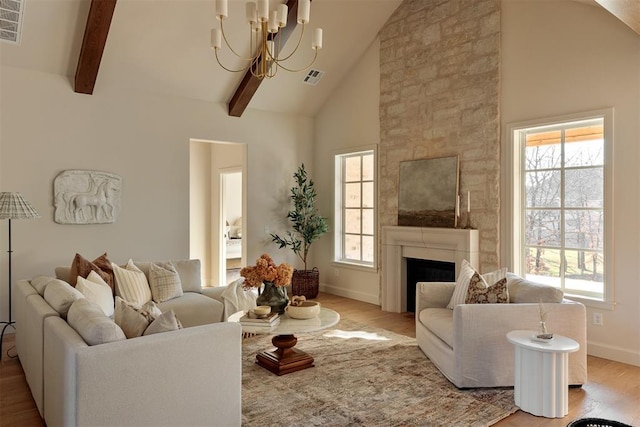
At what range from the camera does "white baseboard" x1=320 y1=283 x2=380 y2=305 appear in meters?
6.12

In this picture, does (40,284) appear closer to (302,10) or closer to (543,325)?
(302,10)

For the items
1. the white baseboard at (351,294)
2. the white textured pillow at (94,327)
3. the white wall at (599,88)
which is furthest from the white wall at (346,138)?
the white textured pillow at (94,327)

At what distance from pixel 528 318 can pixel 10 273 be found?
471 cm

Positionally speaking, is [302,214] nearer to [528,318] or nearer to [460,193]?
[460,193]

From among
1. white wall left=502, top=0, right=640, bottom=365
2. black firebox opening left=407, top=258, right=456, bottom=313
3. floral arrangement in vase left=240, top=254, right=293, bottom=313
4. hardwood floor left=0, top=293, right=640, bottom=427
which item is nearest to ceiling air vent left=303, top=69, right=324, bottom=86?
white wall left=502, top=0, right=640, bottom=365

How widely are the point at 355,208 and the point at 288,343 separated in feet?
10.8

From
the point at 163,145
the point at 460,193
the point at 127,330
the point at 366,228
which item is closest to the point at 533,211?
the point at 460,193

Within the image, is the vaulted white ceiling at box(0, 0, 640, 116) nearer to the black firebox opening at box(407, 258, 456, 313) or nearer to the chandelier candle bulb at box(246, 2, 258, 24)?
the chandelier candle bulb at box(246, 2, 258, 24)

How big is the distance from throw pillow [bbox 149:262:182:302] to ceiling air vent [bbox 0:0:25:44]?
2.62m

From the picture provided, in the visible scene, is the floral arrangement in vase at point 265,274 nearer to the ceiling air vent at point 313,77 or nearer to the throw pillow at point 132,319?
the throw pillow at point 132,319

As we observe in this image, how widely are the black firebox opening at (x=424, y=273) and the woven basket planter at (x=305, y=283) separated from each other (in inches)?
58.1

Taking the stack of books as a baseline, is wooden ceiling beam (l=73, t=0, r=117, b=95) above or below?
above

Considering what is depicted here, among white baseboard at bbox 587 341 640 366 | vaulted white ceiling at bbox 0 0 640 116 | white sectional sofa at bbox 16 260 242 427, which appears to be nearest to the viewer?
white sectional sofa at bbox 16 260 242 427

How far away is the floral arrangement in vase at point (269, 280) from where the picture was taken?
346 cm
